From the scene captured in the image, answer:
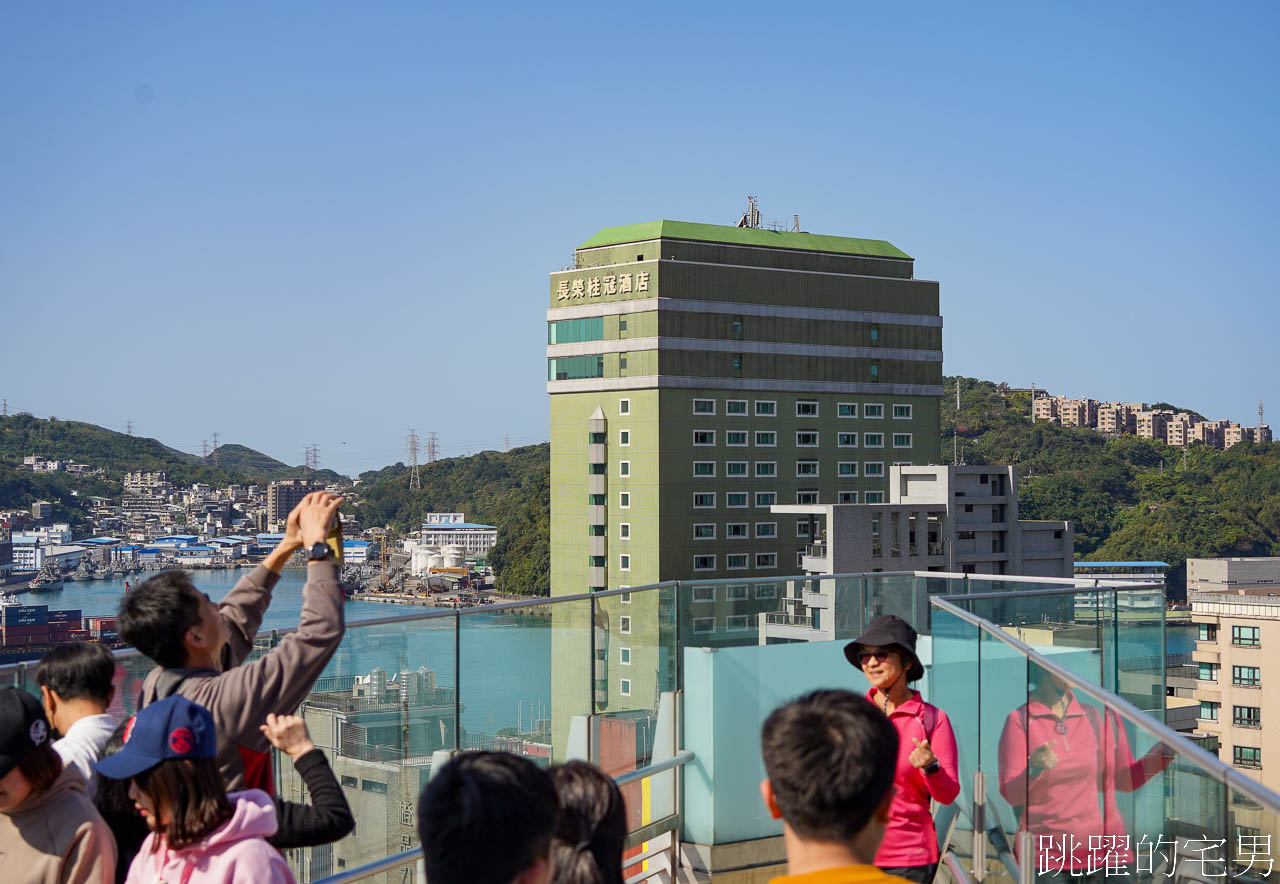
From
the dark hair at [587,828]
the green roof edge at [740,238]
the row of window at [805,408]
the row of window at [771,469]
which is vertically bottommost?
the dark hair at [587,828]

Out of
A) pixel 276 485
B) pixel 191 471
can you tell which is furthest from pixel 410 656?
pixel 191 471

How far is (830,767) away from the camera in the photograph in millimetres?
1795

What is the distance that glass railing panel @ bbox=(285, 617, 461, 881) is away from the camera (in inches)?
164

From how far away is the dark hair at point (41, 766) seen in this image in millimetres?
2299

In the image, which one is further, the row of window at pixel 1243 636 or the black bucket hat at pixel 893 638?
the row of window at pixel 1243 636

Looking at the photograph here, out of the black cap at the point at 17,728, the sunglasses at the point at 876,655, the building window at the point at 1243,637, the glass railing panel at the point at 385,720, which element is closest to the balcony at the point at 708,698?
the glass railing panel at the point at 385,720

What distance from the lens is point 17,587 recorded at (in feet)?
351

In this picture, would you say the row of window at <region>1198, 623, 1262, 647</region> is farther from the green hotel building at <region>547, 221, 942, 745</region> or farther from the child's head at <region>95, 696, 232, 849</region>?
the child's head at <region>95, 696, 232, 849</region>

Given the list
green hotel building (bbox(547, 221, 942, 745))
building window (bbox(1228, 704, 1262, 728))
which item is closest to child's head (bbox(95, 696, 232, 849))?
building window (bbox(1228, 704, 1262, 728))

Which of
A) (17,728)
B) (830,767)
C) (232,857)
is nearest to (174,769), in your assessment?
(232,857)

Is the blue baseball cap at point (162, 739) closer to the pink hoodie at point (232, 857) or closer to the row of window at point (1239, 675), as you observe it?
the pink hoodie at point (232, 857)

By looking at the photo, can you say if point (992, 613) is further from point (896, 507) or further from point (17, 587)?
point (17, 587)

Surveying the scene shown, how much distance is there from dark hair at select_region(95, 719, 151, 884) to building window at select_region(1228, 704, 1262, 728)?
49.1 m

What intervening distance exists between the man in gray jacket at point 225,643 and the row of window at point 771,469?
5060cm
